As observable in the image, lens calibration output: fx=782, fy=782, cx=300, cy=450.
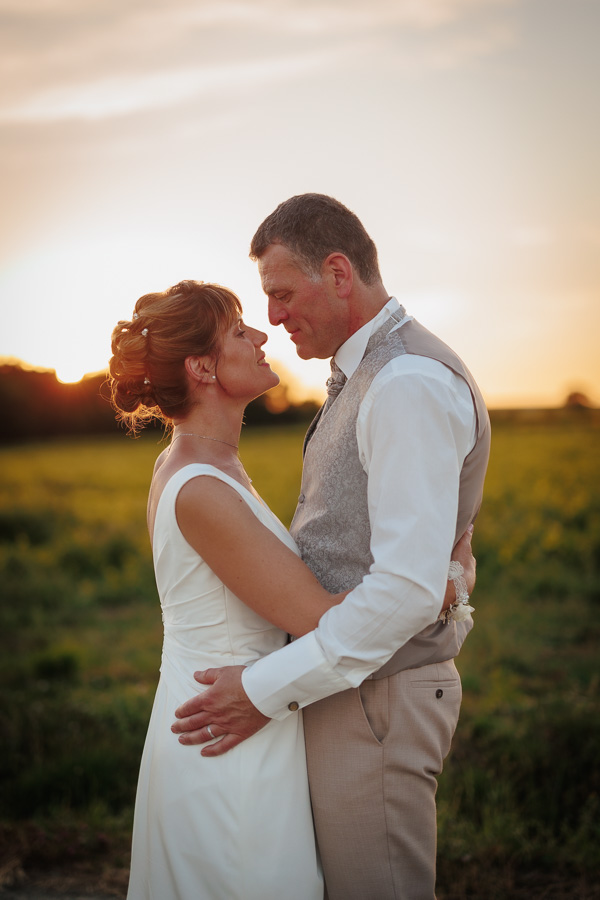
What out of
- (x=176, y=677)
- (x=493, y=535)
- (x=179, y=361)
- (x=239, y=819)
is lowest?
(x=493, y=535)

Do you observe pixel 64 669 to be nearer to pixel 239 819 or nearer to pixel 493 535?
pixel 239 819

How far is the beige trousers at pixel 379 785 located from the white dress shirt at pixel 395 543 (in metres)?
0.23

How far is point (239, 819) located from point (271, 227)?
74.3 inches

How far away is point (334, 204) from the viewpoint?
8.57 ft

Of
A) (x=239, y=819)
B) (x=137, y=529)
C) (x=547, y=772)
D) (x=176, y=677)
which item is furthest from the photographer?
(x=137, y=529)

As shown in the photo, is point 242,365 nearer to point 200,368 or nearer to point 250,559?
point 200,368

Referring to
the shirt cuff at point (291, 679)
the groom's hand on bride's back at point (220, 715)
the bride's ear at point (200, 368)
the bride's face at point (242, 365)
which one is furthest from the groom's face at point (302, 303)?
the groom's hand on bride's back at point (220, 715)

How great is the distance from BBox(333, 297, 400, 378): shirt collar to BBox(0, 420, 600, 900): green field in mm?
1523

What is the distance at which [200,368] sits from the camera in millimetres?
2707

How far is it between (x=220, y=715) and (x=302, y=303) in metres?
1.36

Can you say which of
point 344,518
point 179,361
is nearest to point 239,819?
point 344,518

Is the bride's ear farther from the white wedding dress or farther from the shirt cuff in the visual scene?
the shirt cuff

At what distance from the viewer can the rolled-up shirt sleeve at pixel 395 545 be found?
2.12 metres

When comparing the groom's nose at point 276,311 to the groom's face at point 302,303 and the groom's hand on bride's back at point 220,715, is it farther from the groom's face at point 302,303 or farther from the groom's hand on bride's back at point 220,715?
the groom's hand on bride's back at point 220,715
